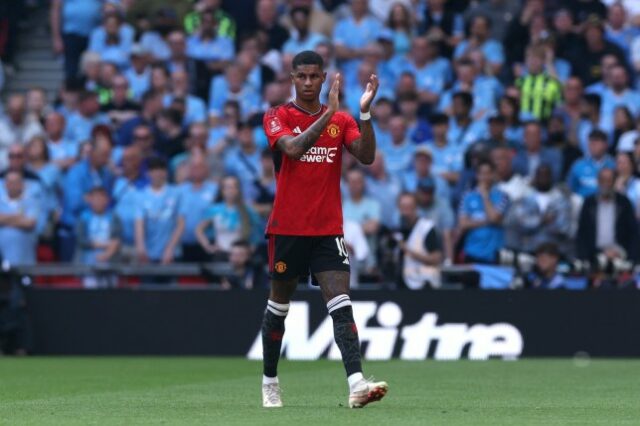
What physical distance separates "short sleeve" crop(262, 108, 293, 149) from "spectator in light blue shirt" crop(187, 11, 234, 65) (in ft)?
41.7

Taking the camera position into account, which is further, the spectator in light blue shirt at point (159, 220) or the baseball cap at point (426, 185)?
the spectator in light blue shirt at point (159, 220)

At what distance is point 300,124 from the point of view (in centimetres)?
1058

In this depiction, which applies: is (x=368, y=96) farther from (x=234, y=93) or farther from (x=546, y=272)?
(x=234, y=93)

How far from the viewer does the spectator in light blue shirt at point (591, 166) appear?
19188mm

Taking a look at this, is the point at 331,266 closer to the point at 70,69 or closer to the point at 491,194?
the point at 491,194

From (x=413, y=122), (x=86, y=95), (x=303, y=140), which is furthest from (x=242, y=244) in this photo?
(x=303, y=140)

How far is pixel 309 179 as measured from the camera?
10547 mm

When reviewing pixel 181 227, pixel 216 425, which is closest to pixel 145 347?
pixel 181 227

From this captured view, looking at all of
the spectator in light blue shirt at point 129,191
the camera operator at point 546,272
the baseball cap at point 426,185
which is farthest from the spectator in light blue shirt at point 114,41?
the camera operator at point 546,272

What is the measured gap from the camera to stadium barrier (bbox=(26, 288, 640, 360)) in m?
18.0

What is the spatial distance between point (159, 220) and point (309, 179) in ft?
31.8

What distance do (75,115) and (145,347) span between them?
16.1 feet

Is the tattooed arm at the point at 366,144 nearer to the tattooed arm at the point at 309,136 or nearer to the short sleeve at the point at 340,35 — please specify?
the tattooed arm at the point at 309,136

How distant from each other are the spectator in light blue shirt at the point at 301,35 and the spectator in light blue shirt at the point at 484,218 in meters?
4.83
